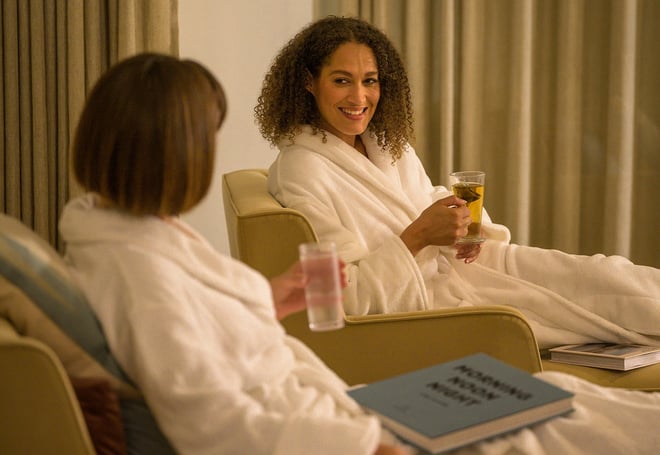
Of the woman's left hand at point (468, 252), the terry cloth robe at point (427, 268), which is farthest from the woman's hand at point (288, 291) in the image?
the woman's left hand at point (468, 252)

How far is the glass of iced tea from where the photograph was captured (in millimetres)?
2355

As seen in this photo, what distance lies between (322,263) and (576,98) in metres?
2.57

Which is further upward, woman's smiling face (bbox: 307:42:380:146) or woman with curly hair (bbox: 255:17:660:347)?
woman's smiling face (bbox: 307:42:380:146)

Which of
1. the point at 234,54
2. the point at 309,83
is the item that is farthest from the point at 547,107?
the point at 309,83

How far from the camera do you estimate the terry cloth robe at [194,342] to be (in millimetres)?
1184

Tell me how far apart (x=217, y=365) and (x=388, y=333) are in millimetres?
952

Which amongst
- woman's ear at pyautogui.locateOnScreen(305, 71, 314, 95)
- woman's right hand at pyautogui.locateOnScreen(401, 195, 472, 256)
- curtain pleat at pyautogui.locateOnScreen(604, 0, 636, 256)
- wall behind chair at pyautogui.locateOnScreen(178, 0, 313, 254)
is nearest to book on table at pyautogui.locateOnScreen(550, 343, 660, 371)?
woman's right hand at pyautogui.locateOnScreen(401, 195, 472, 256)

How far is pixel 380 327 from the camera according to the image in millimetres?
2127

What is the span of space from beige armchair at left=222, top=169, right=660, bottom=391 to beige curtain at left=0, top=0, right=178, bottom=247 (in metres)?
1.53

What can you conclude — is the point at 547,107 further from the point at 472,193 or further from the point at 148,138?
the point at 148,138

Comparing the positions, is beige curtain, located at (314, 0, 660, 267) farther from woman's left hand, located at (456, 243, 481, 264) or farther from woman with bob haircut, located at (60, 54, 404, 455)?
woman with bob haircut, located at (60, 54, 404, 455)

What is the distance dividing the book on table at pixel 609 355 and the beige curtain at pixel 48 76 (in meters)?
2.02

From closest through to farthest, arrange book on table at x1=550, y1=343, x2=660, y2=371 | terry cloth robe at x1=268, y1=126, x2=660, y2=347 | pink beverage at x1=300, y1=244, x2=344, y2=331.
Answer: pink beverage at x1=300, y1=244, x2=344, y2=331 < book on table at x1=550, y1=343, x2=660, y2=371 < terry cloth robe at x1=268, y1=126, x2=660, y2=347

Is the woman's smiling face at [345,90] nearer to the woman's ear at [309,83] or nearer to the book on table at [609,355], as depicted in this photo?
the woman's ear at [309,83]
